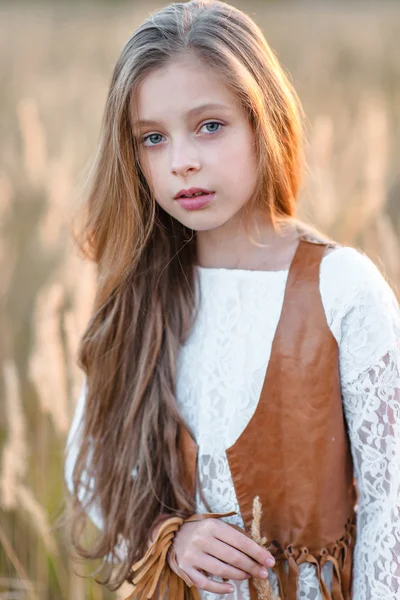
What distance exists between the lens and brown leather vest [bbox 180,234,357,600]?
141 cm

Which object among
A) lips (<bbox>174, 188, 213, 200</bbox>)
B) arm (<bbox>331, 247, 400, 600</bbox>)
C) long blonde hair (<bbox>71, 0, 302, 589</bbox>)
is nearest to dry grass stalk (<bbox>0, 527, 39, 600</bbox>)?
long blonde hair (<bbox>71, 0, 302, 589</bbox>)

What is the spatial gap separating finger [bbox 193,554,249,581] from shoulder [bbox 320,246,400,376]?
407 mm

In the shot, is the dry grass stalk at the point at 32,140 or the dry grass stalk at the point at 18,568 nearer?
the dry grass stalk at the point at 18,568

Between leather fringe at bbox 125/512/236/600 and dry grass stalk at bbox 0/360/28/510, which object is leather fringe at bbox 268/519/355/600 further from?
dry grass stalk at bbox 0/360/28/510

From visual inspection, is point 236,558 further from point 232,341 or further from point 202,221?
point 202,221

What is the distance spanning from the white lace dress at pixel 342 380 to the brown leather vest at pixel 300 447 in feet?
0.08

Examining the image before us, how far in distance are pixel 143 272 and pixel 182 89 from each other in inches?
18.1

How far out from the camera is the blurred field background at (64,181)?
198 centimetres

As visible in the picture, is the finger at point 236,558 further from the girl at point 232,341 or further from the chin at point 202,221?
the chin at point 202,221

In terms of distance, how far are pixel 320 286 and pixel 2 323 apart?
5.88 feet

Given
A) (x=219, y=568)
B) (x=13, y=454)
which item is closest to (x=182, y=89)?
(x=219, y=568)

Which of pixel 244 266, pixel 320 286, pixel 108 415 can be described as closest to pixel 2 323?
pixel 108 415

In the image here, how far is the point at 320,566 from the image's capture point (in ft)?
4.78

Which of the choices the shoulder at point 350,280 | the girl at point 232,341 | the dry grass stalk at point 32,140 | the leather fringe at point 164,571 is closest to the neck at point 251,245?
the girl at point 232,341
